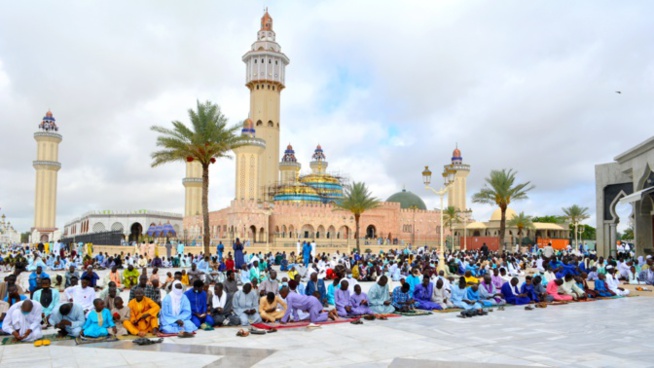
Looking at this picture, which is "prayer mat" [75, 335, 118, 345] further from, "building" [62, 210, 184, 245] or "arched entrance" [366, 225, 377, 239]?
"building" [62, 210, 184, 245]

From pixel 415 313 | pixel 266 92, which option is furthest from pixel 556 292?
pixel 266 92

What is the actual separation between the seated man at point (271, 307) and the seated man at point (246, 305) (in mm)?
108

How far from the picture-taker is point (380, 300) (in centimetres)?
984

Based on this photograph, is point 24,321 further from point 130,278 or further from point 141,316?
point 130,278

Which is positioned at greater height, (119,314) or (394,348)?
(119,314)

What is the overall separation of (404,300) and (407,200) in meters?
50.5

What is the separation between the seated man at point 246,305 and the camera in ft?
28.6

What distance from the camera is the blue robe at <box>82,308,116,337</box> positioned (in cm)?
742

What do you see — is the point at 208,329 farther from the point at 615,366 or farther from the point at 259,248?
the point at 259,248

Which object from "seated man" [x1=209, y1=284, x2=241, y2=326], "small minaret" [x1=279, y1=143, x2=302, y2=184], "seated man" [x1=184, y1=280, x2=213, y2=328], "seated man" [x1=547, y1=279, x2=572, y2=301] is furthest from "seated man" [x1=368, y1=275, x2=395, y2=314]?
"small minaret" [x1=279, y1=143, x2=302, y2=184]

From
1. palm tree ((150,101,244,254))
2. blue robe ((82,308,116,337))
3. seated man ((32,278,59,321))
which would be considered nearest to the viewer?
blue robe ((82,308,116,337))

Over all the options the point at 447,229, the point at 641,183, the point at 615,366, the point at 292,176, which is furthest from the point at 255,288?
the point at 292,176

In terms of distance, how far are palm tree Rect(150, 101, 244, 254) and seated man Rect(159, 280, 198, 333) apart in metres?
12.0

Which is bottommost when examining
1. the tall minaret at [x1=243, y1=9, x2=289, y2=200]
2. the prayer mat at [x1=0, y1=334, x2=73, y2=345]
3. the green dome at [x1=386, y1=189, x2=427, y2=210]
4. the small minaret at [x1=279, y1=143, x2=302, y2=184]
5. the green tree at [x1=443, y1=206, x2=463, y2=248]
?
the prayer mat at [x1=0, y1=334, x2=73, y2=345]
